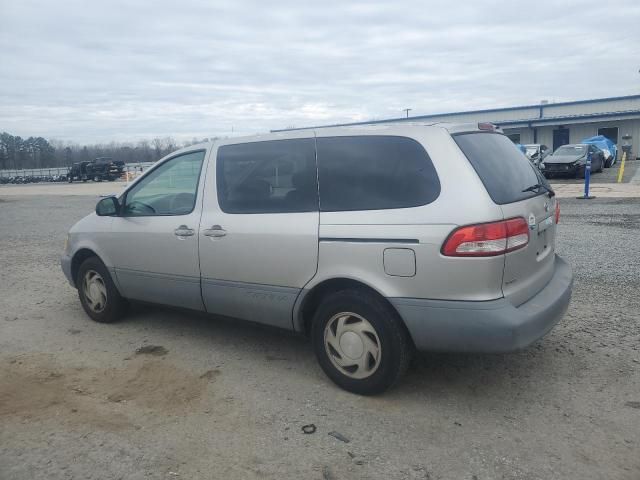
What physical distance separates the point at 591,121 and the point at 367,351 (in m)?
39.7

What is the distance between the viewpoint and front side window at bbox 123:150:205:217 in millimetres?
4520

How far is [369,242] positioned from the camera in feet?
11.2

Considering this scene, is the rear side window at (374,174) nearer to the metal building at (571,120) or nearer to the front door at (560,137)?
the metal building at (571,120)

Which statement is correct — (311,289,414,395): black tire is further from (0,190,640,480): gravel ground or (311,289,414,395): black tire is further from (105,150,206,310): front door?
(105,150,206,310): front door

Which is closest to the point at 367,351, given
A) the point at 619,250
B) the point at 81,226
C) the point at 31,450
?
the point at 31,450

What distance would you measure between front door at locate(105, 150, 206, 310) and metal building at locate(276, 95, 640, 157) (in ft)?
108

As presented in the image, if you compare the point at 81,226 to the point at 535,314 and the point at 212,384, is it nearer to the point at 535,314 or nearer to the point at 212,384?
the point at 212,384

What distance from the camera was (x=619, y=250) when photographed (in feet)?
25.2

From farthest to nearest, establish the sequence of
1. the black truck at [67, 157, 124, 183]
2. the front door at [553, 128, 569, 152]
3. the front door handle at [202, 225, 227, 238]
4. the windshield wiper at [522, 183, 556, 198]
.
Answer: the black truck at [67, 157, 124, 183]
the front door at [553, 128, 569, 152]
the front door handle at [202, 225, 227, 238]
the windshield wiper at [522, 183, 556, 198]

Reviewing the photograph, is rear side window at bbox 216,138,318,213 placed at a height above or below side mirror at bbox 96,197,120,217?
above

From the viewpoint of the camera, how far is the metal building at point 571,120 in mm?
36844

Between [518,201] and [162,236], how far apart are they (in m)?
2.85

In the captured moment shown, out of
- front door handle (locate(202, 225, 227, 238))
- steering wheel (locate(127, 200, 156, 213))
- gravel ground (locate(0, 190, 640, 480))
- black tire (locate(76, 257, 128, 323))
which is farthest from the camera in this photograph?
black tire (locate(76, 257, 128, 323))

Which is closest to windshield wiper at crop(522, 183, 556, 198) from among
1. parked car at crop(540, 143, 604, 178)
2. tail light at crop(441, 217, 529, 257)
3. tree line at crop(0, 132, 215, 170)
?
tail light at crop(441, 217, 529, 257)
